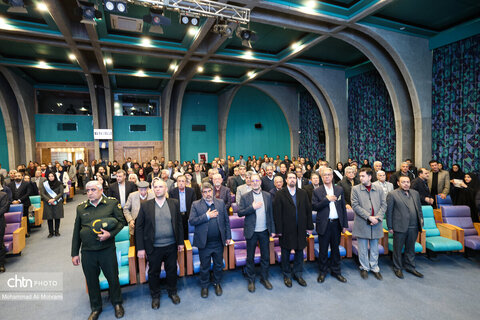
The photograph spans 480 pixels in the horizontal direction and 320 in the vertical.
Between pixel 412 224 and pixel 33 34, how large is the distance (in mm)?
9730

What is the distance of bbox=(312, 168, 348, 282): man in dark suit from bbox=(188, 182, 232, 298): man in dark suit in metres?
1.37

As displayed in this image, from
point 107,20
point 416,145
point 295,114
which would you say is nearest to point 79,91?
point 107,20

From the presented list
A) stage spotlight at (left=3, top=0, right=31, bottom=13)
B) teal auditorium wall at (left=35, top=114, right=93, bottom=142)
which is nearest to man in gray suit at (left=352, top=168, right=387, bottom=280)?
stage spotlight at (left=3, top=0, right=31, bottom=13)

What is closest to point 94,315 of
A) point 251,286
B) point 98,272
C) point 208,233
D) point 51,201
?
point 98,272

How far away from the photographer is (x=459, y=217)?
4.50 meters

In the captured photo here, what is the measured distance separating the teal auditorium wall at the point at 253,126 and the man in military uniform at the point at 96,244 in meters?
12.5

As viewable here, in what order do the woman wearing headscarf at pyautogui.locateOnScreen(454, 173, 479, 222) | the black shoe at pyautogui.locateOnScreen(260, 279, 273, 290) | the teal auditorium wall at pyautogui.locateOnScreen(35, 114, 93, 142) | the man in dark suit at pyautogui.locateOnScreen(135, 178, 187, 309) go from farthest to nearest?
the teal auditorium wall at pyautogui.locateOnScreen(35, 114, 93, 142)
the woman wearing headscarf at pyautogui.locateOnScreen(454, 173, 479, 222)
the black shoe at pyautogui.locateOnScreen(260, 279, 273, 290)
the man in dark suit at pyautogui.locateOnScreen(135, 178, 187, 309)

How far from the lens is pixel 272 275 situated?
380 cm

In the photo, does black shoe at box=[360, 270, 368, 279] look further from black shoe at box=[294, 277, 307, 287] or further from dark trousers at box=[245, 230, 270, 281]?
dark trousers at box=[245, 230, 270, 281]

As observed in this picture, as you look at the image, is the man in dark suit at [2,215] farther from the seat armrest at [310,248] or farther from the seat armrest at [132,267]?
the seat armrest at [310,248]

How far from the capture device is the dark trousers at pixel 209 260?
331cm

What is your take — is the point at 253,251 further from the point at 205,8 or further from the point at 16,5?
the point at 16,5

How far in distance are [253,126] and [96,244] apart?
13.3 metres

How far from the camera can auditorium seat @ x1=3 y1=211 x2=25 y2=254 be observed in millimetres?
4277
